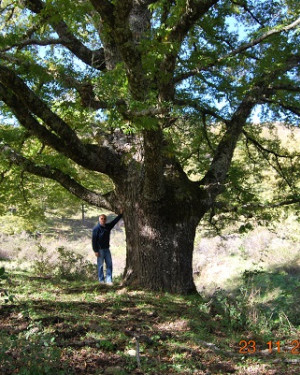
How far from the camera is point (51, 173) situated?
747 centimetres

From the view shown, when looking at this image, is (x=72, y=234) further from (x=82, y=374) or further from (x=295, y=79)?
(x=82, y=374)

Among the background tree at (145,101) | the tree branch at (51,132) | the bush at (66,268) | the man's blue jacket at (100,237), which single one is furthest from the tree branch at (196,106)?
the bush at (66,268)

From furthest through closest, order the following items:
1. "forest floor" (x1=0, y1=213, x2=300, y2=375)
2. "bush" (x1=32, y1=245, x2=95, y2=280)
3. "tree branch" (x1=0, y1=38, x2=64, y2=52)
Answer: "bush" (x1=32, y1=245, x2=95, y2=280) → "tree branch" (x1=0, y1=38, x2=64, y2=52) → "forest floor" (x1=0, y1=213, x2=300, y2=375)

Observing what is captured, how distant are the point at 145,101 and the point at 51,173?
12.0ft

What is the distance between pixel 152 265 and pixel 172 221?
3.23 ft

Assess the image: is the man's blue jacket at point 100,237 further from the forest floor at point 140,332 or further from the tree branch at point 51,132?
the tree branch at point 51,132

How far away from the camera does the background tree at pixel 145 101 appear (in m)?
5.00

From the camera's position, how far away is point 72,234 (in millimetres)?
34562
